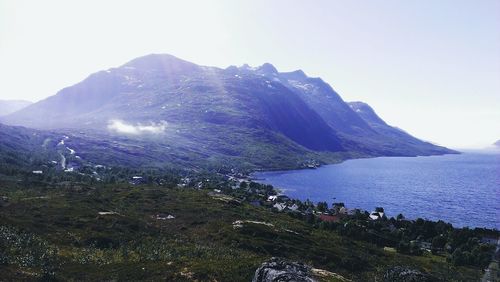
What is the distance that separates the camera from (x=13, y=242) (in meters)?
71.6

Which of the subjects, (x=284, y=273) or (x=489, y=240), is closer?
(x=284, y=273)

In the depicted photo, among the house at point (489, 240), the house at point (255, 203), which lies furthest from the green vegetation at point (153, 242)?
the house at point (255, 203)

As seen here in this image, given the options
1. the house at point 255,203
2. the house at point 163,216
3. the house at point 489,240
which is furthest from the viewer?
the house at point 255,203

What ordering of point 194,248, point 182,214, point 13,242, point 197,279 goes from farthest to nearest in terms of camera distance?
point 182,214 < point 194,248 < point 13,242 < point 197,279

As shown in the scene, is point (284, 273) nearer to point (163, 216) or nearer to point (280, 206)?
point (163, 216)

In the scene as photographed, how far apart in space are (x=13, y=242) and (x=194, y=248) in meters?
33.5

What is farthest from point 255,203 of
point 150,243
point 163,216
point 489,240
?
point 150,243

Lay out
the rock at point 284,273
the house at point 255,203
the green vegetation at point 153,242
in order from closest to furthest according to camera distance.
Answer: the rock at point 284,273 < the green vegetation at point 153,242 < the house at point 255,203

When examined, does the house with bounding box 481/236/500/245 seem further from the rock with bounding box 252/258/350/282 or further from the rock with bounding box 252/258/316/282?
the rock with bounding box 252/258/316/282

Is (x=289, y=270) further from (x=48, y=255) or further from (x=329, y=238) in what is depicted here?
(x=329, y=238)

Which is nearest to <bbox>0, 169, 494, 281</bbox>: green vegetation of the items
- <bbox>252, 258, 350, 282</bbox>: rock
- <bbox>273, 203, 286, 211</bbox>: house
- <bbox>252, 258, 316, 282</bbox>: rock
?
<bbox>252, 258, 316, 282</bbox>: rock

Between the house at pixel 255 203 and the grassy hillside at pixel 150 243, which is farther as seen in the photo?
the house at pixel 255 203

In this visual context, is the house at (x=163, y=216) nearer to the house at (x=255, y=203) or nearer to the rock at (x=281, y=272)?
the house at (x=255, y=203)

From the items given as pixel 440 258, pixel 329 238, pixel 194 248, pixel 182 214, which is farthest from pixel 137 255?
pixel 440 258
